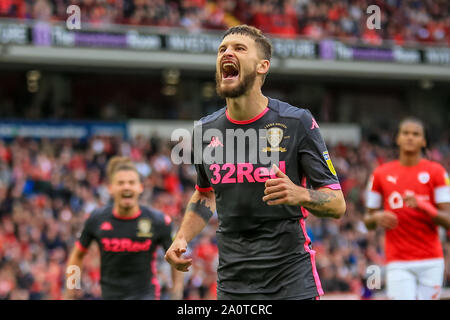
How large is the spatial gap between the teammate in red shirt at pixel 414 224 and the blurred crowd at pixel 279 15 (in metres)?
15.8

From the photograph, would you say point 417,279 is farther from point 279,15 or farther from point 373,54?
point 373,54

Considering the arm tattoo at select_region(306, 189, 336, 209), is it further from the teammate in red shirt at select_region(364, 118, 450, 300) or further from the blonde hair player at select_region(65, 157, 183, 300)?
the blonde hair player at select_region(65, 157, 183, 300)

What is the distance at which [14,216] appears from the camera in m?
16.3

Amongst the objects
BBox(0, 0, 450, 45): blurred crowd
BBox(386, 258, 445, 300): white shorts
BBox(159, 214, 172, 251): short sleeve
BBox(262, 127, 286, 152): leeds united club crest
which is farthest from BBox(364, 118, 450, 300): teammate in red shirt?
BBox(0, 0, 450, 45): blurred crowd

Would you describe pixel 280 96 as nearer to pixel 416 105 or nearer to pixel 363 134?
pixel 363 134

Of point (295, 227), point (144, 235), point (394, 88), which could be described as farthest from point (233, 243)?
point (394, 88)

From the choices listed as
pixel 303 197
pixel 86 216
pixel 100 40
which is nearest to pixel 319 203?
pixel 303 197

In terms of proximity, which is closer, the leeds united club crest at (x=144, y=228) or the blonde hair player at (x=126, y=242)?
the blonde hair player at (x=126, y=242)

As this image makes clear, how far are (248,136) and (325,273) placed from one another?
1172 cm

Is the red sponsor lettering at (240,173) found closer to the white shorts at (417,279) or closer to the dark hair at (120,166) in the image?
the dark hair at (120,166)

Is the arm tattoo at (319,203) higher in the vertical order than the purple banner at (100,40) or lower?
lower

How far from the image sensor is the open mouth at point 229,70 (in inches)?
187

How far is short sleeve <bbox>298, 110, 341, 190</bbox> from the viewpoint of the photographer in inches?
182

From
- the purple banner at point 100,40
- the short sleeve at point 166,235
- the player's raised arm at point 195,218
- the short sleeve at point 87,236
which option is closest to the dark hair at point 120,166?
the short sleeve at point 87,236
